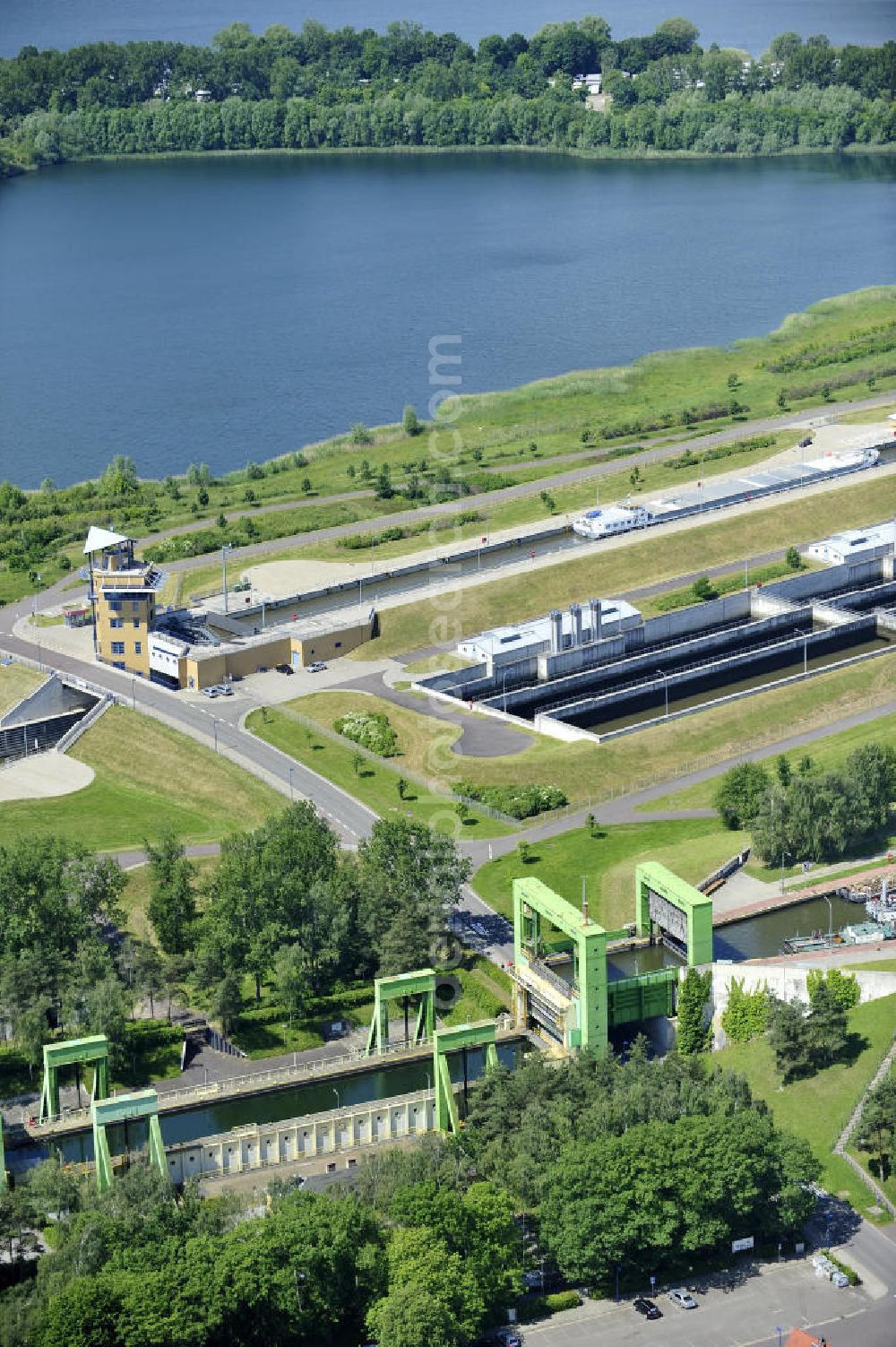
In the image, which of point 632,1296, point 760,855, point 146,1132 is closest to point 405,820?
point 760,855

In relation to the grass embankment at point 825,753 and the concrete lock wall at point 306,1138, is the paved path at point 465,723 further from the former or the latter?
the concrete lock wall at point 306,1138

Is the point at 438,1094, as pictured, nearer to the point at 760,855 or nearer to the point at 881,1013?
the point at 881,1013

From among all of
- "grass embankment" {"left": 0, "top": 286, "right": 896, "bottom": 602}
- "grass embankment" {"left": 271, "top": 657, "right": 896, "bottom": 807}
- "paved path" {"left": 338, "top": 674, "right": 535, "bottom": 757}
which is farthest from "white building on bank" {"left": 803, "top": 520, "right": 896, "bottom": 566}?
"paved path" {"left": 338, "top": 674, "right": 535, "bottom": 757}

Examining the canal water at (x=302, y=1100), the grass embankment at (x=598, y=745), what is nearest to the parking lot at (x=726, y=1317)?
the canal water at (x=302, y=1100)

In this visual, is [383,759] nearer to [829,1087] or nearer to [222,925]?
[222,925]

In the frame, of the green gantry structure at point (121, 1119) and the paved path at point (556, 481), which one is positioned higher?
the paved path at point (556, 481)

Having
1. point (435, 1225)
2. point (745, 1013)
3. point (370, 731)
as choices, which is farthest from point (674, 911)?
point (370, 731)
